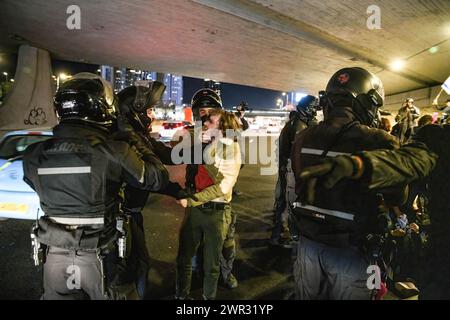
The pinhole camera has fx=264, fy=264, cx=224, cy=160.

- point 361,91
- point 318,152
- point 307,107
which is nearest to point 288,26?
point 307,107

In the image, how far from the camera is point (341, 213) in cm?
167

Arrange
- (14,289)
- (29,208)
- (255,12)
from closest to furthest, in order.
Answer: (14,289), (29,208), (255,12)

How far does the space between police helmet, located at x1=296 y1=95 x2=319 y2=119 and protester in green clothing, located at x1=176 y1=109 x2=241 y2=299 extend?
2000 mm

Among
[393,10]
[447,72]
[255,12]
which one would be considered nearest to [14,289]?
[255,12]

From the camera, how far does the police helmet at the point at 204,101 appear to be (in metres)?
2.95

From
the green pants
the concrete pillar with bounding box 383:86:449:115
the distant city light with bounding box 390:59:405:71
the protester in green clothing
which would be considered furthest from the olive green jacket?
the concrete pillar with bounding box 383:86:449:115

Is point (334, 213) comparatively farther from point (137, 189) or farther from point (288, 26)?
point (288, 26)

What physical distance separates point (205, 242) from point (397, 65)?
262 inches

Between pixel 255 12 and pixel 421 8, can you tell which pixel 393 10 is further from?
pixel 255 12

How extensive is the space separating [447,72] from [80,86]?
27.1ft

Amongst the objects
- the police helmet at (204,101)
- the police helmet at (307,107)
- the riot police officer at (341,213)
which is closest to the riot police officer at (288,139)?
the police helmet at (307,107)

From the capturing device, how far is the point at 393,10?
3.62 meters

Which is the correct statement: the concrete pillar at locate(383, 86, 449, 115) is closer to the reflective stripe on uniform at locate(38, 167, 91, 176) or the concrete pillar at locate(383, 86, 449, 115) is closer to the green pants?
the green pants

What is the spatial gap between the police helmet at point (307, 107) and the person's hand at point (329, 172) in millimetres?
3013
